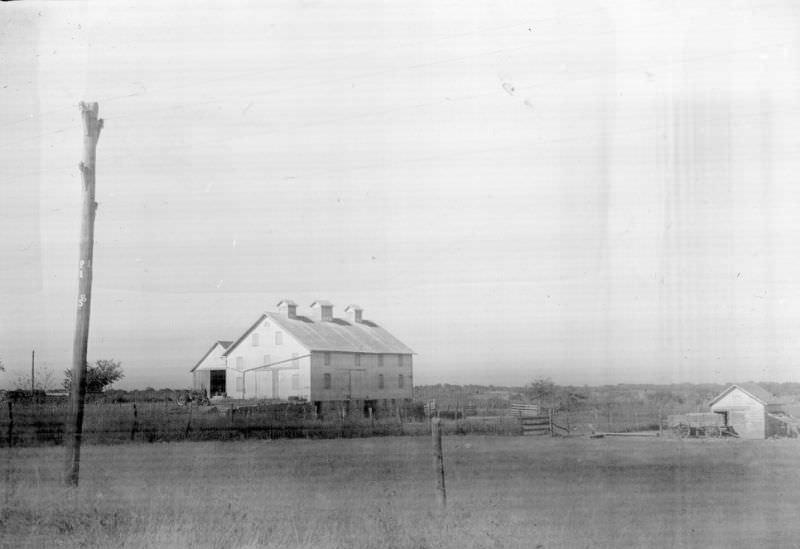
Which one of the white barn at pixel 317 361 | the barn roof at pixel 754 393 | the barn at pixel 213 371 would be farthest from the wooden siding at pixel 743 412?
the barn at pixel 213 371

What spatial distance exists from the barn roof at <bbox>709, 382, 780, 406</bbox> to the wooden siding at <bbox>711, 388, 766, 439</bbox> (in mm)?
313

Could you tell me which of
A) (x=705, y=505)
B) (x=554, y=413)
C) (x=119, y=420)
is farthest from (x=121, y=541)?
(x=554, y=413)

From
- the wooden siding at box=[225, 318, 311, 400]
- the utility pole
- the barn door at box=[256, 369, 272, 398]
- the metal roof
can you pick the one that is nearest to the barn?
the wooden siding at box=[225, 318, 311, 400]

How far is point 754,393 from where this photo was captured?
20.0m

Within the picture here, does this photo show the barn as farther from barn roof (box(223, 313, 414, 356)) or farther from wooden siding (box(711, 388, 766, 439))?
wooden siding (box(711, 388, 766, 439))

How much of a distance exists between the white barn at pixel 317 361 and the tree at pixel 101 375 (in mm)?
3136

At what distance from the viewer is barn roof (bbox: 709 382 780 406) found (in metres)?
19.2

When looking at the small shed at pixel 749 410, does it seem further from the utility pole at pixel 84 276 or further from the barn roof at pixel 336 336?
the utility pole at pixel 84 276

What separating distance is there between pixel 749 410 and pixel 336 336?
13.8 metres

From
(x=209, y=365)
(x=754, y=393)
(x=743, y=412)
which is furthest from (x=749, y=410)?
(x=209, y=365)

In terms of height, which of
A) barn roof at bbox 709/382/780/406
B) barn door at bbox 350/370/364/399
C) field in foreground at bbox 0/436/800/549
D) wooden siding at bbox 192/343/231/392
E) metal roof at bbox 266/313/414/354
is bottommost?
field in foreground at bbox 0/436/800/549

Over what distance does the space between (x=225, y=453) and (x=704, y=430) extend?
16762 millimetres

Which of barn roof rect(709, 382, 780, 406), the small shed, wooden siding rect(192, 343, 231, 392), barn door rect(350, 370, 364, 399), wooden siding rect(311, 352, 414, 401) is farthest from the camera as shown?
the small shed

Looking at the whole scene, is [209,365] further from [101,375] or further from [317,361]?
[101,375]
